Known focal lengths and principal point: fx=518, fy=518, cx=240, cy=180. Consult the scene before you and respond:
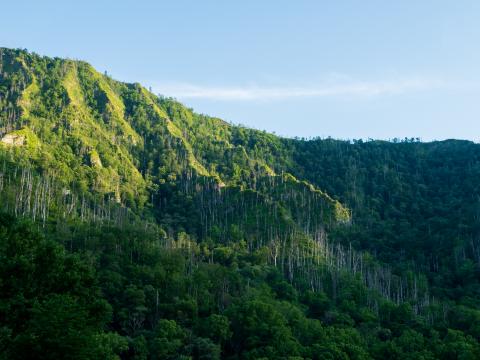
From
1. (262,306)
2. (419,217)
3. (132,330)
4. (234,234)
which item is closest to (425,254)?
(419,217)

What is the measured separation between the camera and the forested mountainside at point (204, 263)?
4741 cm

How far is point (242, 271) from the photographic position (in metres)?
119

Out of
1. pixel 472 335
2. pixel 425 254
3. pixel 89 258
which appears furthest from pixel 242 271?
pixel 425 254

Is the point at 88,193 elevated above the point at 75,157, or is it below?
below

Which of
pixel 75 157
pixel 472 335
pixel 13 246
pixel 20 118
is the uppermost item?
pixel 20 118

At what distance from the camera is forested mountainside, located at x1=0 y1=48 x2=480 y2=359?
47406mm

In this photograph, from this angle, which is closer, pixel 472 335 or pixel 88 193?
pixel 472 335

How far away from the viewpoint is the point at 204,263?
11862 centimetres

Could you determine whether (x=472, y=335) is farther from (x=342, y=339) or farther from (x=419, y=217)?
(x=419, y=217)

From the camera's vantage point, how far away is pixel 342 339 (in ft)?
259

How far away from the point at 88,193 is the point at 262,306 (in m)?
79.1

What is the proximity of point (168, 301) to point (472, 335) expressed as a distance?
54.4 meters

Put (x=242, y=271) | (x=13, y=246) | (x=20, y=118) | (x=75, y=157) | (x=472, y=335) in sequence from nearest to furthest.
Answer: (x=13, y=246) < (x=472, y=335) < (x=242, y=271) < (x=75, y=157) < (x=20, y=118)

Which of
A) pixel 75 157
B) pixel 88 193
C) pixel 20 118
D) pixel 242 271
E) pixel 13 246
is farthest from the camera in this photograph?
pixel 20 118
